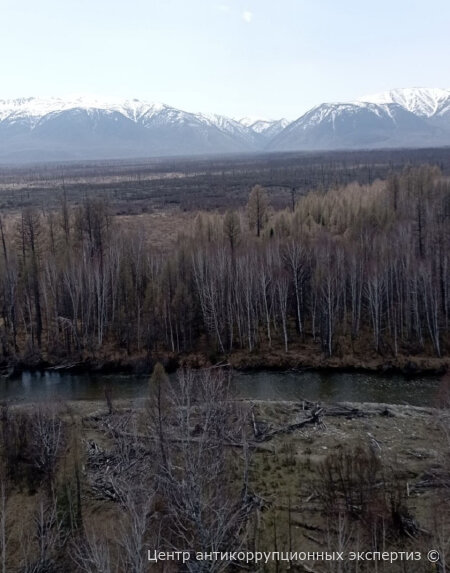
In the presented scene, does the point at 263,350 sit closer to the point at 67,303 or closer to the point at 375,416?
the point at 375,416

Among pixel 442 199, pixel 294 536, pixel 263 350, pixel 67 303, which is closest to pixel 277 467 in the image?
pixel 294 536

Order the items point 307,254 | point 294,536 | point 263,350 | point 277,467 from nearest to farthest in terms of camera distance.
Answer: point 294,536, point 277,467, point 263,350, point 307,254

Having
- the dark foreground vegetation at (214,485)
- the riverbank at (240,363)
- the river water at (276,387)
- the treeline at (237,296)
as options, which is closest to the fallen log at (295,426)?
the dark foreground vegetation at (214,485)

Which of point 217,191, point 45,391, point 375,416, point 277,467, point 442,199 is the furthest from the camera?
point 217,191

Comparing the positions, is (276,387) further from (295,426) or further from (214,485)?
(214,485)

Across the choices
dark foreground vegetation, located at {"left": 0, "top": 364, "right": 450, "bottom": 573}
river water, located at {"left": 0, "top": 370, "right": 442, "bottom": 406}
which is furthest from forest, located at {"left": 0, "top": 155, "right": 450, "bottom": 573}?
river water, located at {"left": 0, "top": 370, "right": 442, "bottom": 406}
